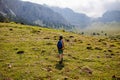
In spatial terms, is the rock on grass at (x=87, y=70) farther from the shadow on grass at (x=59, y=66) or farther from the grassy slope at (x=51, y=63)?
the shadow on grass at (x=59, y=66)

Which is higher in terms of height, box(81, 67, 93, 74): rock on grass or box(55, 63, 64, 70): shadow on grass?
box(55, 63, 64, 70): shadow on grass

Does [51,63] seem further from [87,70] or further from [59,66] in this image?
[87,70]

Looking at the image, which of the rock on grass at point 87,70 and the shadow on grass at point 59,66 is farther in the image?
the shadow on grass at point 59,66

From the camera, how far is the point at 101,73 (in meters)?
27.3

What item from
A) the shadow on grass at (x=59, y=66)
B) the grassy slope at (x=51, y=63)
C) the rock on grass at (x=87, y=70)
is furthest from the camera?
the shadow on grass at (x=59, y=66)

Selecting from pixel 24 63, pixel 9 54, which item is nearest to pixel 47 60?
pixel 24 63

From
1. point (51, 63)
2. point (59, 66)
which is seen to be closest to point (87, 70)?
point (59, 66)

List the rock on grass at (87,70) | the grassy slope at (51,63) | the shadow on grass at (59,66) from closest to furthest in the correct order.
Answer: the grassy slope at (51,63) → the rock on grass at (87,70) → the shadow on grass at (59,66)

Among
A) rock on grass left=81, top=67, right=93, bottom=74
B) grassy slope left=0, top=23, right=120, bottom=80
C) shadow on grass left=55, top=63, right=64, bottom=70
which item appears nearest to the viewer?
grassy slope left=0, top=23, right=120, bottom=80

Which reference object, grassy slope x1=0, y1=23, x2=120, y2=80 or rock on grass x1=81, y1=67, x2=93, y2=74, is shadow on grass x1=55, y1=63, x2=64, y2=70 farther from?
rock on grass x1=81, y1=67, x2=93, y2=74

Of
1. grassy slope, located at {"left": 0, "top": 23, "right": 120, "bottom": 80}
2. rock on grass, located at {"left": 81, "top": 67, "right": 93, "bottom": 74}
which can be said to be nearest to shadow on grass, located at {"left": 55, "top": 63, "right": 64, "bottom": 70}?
grassy slope, located at {"left": 0, "top": 23, "right": 120, "bottom": 80}

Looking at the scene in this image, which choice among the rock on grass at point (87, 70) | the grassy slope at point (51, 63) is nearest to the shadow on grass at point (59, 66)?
the grassy slope at point (51, 63)

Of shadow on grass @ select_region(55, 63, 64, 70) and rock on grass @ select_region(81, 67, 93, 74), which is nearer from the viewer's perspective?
rock on grass @ select_region(81, 67, 93, 74)

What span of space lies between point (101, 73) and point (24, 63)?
32.8 ft
